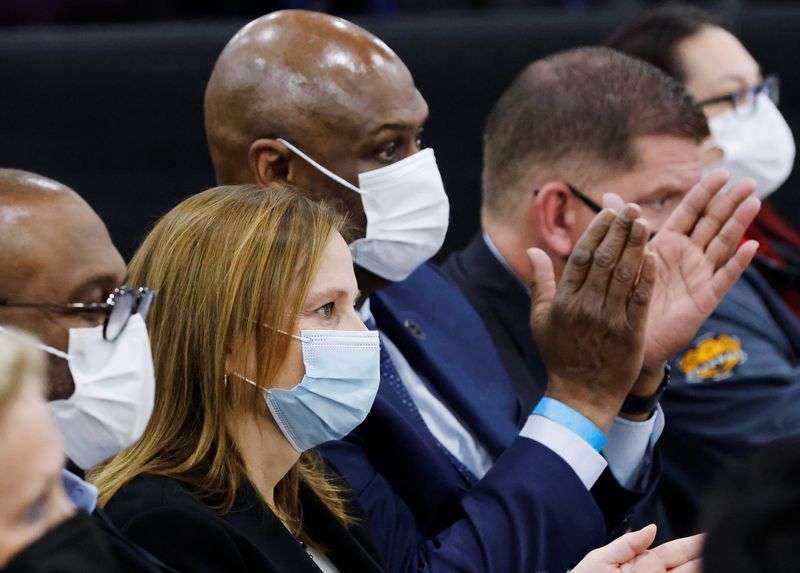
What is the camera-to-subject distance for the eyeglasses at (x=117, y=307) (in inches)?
56.7

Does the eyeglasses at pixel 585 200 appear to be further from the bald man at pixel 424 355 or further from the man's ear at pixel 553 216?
the bald man at pixel 424 355

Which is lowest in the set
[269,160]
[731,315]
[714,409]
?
[714,409]

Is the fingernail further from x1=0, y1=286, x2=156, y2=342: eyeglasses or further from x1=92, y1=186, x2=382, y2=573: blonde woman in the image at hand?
x1=0, y1=286, x2=156, y2=342: eyeglasses

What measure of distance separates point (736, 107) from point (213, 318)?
68.9 inches

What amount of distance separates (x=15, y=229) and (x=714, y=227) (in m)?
1.10

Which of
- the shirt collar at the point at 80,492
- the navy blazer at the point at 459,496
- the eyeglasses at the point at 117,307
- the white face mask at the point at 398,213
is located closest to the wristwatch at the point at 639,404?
the navy blazer at the point at 459,496

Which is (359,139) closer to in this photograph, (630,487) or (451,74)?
(630,487)

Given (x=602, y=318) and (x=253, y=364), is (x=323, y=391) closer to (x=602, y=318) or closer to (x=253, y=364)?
(x=253, y=364)

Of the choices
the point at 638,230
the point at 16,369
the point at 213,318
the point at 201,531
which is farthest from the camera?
the point at 638,230

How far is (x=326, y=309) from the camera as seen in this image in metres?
1.60

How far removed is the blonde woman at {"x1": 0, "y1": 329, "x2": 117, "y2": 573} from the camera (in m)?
0.93

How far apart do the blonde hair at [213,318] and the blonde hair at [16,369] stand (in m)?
0.54

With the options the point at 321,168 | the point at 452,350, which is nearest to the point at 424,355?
the point at 452,350

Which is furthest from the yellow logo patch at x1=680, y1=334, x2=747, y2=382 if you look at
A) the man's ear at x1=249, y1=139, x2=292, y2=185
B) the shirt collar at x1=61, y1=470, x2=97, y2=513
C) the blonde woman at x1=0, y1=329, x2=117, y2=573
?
the blonde woman at x1=0, y1=329, x2=117, y2=573
